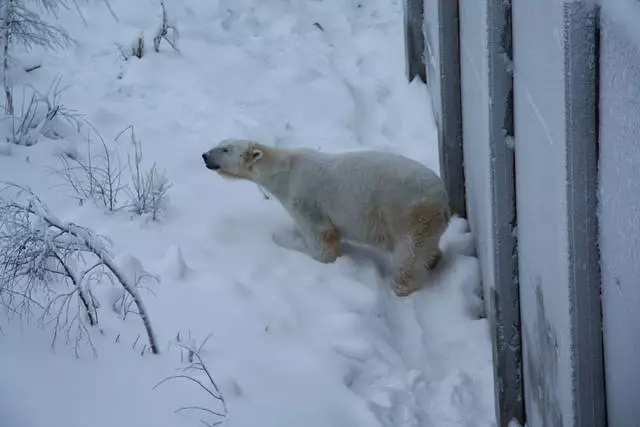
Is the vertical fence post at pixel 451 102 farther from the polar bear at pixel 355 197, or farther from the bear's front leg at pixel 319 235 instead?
the bear's front leg at pixel 319 235

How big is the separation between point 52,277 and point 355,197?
180cm

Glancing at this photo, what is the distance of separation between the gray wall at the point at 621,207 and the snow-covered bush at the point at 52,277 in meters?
2.37

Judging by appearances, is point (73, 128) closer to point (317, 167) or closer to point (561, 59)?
point (317, 167)

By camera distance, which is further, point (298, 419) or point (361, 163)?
point (361, 163)

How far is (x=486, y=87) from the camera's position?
446 cm

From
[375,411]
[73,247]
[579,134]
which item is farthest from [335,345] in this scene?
[579,134]

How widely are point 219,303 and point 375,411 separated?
1.09 meters

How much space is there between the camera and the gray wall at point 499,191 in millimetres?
4238

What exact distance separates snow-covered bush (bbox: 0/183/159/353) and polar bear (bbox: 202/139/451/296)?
144cm

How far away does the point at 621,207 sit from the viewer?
8.71 ft

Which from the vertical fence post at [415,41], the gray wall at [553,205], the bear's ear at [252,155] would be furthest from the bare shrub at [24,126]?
the gray wall at [553,205]

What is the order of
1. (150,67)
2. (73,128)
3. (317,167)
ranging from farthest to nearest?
(150,67) → (73,128) → (317,167)

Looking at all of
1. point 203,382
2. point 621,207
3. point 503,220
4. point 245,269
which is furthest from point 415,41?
point 621,207

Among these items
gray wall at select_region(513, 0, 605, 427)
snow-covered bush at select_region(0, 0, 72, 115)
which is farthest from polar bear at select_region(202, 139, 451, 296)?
snow-covered bush at select_region(0, 0, 72, 115)
